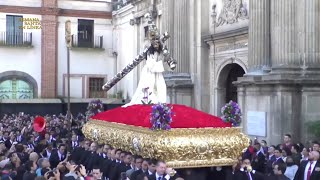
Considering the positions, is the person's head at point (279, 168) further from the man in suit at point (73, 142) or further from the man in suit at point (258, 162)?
the man in suit at point (73, 142)

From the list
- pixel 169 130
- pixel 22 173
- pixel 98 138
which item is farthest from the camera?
pixel 98 138

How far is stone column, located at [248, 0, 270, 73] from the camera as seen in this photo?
1792 centimetres

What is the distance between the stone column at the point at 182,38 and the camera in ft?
77.6

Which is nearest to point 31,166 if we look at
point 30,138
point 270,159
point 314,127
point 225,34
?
point 270,159

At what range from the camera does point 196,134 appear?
1137cm

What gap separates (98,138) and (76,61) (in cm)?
2215

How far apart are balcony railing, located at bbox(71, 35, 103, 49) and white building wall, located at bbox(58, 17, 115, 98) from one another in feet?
0.82

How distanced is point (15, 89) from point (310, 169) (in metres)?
27.2

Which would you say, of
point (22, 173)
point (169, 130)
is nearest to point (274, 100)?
point (169, 130)

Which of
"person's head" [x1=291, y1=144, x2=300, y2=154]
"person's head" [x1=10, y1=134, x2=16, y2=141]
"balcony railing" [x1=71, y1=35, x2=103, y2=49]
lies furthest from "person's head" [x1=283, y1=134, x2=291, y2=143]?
"balcony railing" [x1=71, y1=35, x2=103, y2=49]

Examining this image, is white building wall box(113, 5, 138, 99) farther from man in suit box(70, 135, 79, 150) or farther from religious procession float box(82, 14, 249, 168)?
religious procession float box(82, 14, 249, 168)

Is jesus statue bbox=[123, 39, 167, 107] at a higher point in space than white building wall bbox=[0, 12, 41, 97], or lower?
lower

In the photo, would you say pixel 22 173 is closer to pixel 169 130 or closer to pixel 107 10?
pixel 169 130

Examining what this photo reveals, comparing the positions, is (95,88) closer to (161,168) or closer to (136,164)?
(136,164)
